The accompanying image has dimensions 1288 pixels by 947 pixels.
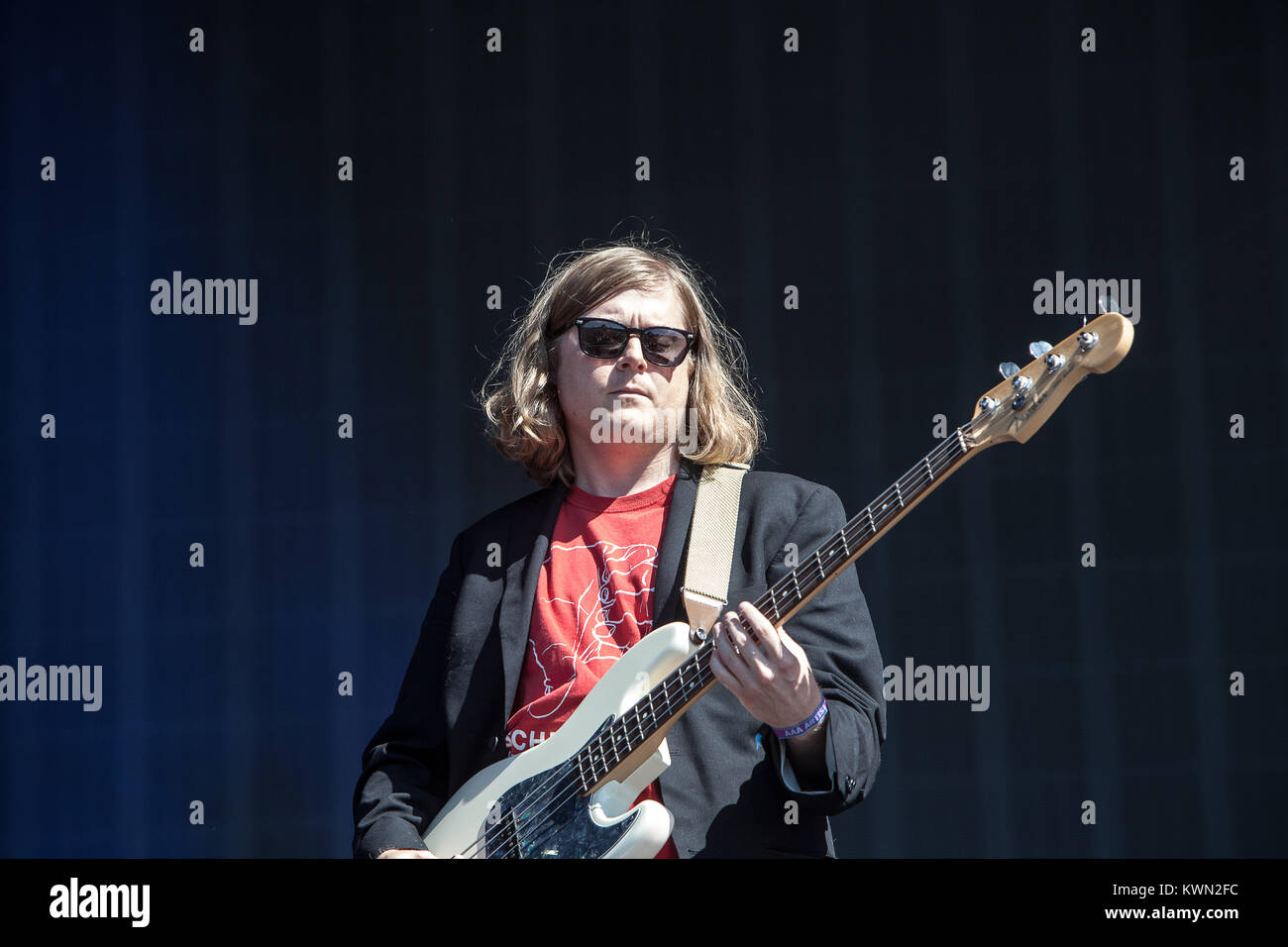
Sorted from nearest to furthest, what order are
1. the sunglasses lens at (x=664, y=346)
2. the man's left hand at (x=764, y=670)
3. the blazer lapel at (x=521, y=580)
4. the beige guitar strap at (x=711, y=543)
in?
the man's left hand at (x=764, y=670), the beige guitar strap at (x=711, y=543), the blazer lapel at (x=521, y=580), the sunglasses lens at (x=664, y=346)

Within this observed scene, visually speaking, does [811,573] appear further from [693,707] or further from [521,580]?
[521,580]

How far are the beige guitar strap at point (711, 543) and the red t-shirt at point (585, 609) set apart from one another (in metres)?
0.09

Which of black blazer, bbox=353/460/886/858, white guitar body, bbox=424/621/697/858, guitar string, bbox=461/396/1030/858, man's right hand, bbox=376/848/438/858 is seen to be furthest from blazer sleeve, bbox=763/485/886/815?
man's right hand, bbox=376/848/438/858

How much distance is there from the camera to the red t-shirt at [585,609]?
260 cm

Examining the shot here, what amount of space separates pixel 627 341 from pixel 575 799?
929mm

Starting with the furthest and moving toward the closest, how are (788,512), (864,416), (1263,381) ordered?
(864,416) → (1263,381) → (788,512)

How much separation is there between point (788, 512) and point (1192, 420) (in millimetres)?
1629

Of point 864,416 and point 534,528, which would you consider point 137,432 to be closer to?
point 534,528

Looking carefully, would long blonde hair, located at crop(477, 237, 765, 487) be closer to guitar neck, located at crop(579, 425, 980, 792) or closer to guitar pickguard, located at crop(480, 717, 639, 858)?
guitar neck, located at crop(579, 425, 980, 792)

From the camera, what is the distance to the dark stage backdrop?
3736 millimetres

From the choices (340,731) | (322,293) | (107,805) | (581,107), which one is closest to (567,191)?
(581,107)

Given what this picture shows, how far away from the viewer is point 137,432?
4.06 metres

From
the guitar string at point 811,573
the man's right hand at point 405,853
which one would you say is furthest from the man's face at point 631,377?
the man's right hand at point 405,853

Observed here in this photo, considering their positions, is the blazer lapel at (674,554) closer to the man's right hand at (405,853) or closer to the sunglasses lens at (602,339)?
the sunglasses lens at (602,339)
